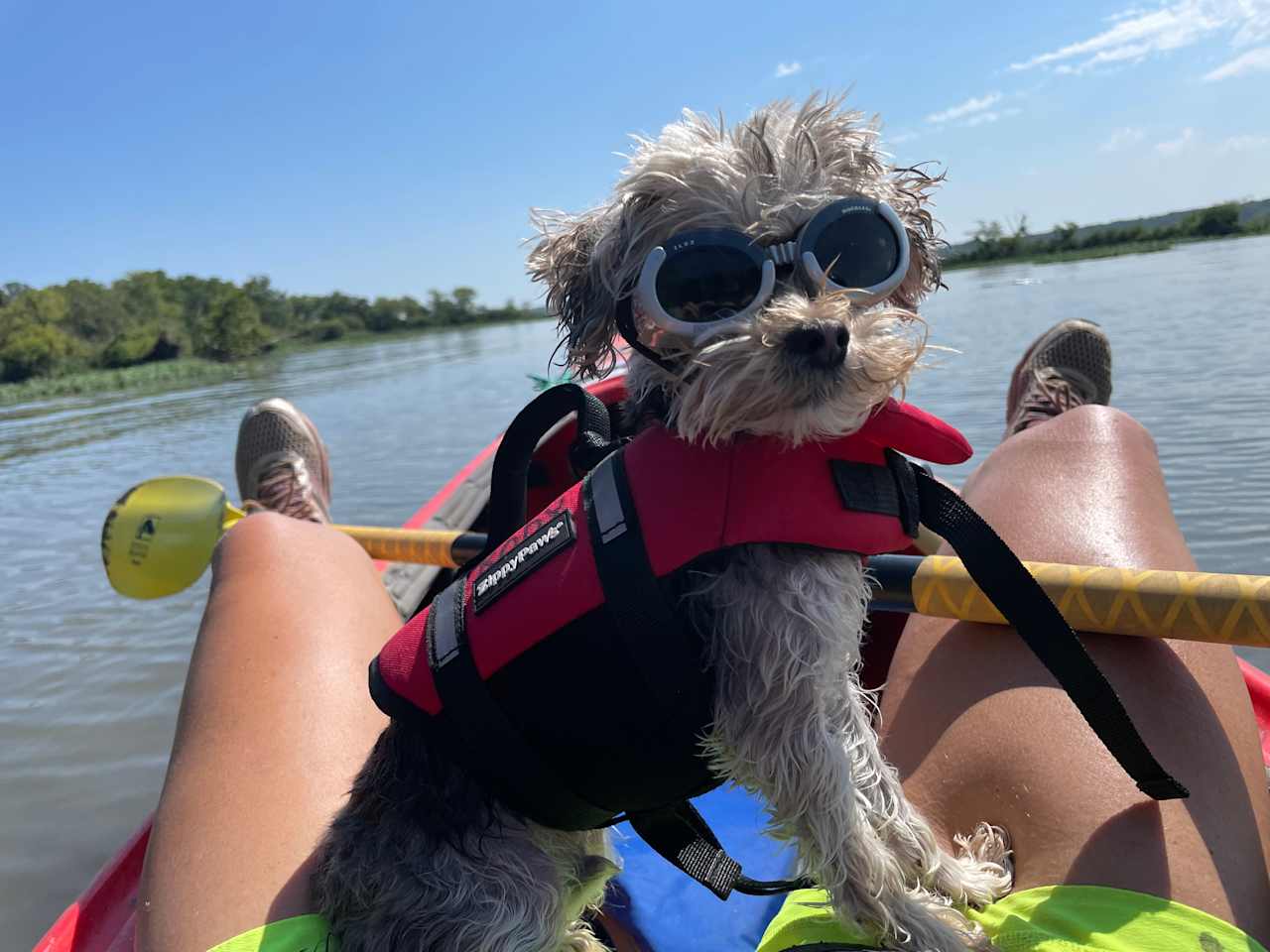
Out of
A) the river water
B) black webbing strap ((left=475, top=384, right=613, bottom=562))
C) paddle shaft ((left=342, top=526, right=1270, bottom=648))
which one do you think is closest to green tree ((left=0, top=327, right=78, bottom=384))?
the river water

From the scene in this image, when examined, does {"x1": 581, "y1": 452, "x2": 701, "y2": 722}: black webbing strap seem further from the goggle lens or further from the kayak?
the kayak

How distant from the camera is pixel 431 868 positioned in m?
1.75

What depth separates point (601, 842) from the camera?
2312mm

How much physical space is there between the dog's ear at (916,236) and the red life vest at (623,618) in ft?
1.06

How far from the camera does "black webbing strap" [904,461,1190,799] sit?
1.78 meters

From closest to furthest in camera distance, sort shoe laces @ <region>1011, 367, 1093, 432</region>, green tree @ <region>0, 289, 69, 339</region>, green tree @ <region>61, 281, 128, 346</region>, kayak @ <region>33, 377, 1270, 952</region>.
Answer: kayak @ <region>33, 377, 1270, 952</region> < shoe laces @ <region>1011, 367, 1093, 432</region> < green tree @ <region>0, 289, 69, 339</region> < green tree @ <region>61, 281, 128, 346</region>

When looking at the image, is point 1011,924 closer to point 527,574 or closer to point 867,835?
point 867,835

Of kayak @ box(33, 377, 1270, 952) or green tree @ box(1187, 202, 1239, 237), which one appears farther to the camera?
green tree @ box(1187, 202, 1239, 237)

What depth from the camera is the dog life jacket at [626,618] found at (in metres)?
1.70

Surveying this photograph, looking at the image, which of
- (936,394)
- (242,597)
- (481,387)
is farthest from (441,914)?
(481,387)

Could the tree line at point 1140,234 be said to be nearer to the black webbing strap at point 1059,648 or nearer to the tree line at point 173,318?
the tree line at point 173,318

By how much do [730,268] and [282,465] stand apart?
3801 millimetres

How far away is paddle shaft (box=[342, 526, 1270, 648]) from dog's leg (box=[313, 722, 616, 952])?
1.35m

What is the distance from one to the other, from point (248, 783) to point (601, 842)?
1018 mm
